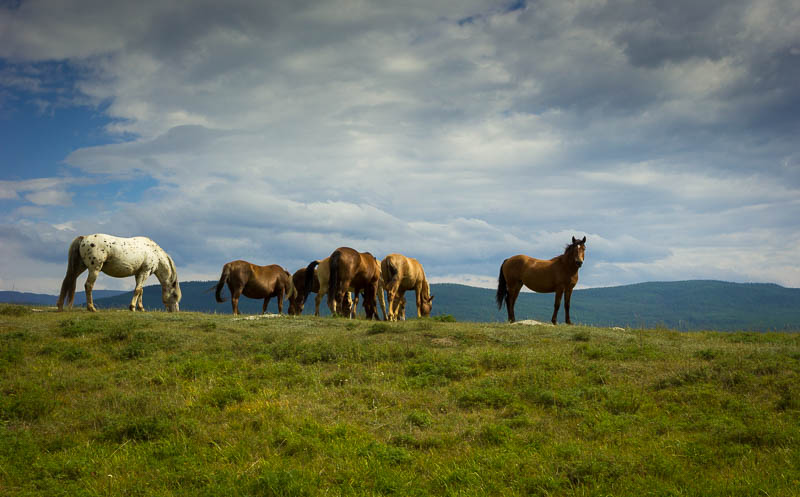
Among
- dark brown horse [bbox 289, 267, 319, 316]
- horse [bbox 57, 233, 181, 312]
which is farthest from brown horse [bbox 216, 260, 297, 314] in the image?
horse [bbox 57, 233, 181, 312]

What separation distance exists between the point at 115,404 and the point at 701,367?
1178 centimetres

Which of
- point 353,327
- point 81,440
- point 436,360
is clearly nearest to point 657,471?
point 436,360

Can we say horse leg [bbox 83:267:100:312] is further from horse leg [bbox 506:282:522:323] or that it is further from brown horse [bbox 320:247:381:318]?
horse leg [bbox 506:282:522:323]

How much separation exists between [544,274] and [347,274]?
8411 mm

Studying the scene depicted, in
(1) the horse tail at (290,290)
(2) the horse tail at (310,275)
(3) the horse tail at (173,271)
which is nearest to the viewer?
(3) the horse tail at (173,271)

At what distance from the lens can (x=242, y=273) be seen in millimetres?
28281

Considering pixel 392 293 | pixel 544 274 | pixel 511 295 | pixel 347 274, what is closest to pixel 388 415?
pixel 347 274

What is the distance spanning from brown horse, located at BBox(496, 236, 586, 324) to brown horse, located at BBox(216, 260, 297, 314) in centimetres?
1151

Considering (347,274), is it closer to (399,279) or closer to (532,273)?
(399,279)

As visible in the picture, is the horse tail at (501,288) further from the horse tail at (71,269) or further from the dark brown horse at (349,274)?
the horse tail at (71,269)

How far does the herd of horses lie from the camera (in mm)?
21234

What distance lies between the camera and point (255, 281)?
2891 centimetres

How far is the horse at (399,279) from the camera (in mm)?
23922

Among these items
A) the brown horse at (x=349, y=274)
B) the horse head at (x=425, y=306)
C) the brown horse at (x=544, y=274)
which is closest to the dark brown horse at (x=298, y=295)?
the horse head at (x=425, y=306)
